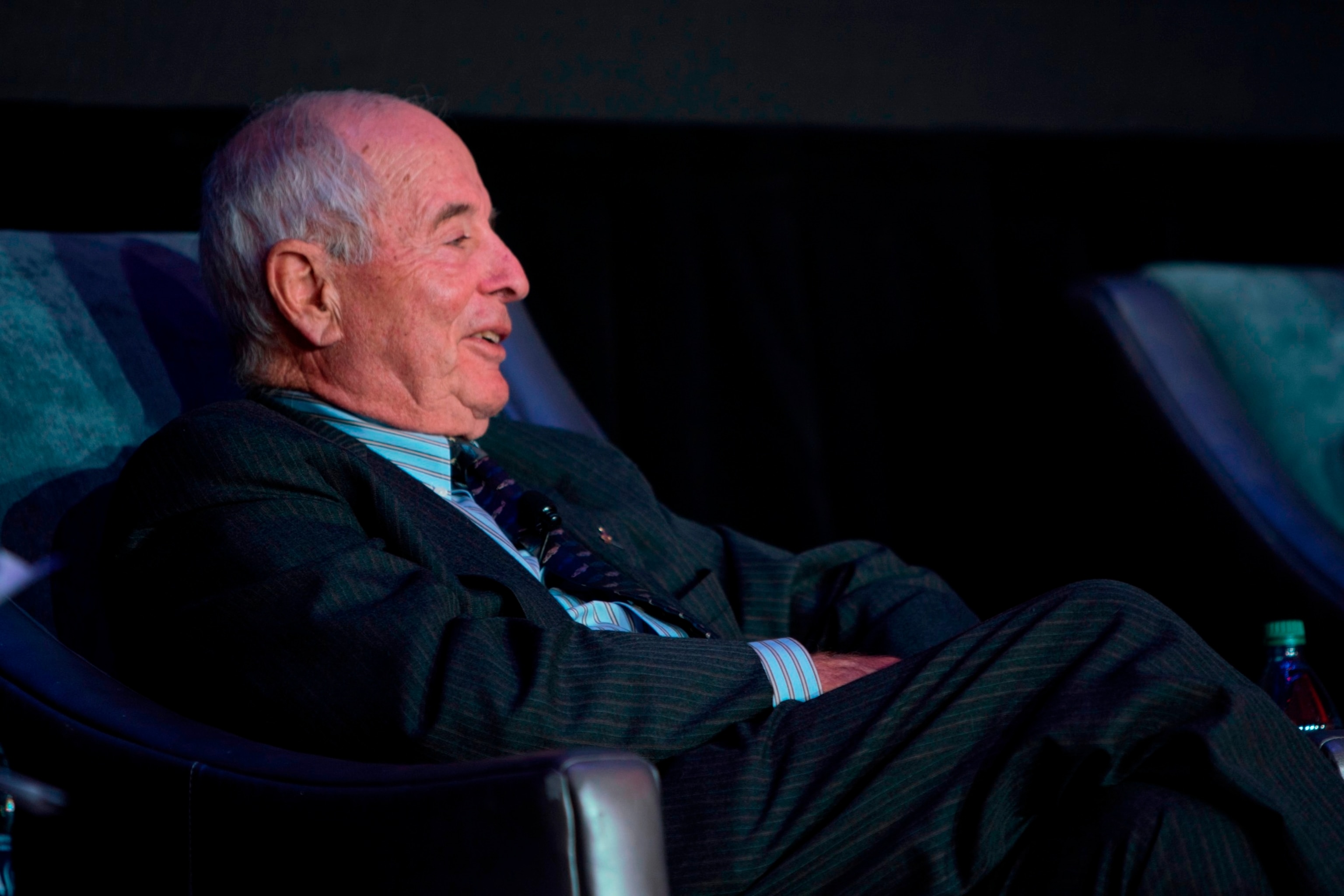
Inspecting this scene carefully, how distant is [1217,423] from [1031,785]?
135 cm

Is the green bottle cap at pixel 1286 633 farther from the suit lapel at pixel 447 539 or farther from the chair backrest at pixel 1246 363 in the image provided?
the suit lapel at pixel 447 539


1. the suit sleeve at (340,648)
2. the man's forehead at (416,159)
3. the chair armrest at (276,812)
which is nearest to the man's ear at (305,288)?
the man's forehead at (416,159)

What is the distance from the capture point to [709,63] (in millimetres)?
2621

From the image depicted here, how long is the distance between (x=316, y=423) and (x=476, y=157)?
42.3 inches

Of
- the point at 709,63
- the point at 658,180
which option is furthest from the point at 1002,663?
the point at 709,63

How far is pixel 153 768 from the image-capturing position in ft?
3.39

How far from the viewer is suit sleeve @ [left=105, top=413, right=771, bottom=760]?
1068mm

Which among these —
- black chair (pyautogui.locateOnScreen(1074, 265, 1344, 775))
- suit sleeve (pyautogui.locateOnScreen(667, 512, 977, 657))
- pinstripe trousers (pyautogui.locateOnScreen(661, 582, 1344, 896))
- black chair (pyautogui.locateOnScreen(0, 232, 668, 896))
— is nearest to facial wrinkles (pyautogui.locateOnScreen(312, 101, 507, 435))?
black chair (pyautogui.locateOnScreen(0, 232, 668, 896))

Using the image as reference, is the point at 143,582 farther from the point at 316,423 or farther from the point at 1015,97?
the point at 1015,97

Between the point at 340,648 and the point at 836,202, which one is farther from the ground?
the point at 836,202

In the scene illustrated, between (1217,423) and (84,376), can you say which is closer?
(84,376)

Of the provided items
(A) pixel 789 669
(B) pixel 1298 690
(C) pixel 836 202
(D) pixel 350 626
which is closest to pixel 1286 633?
(B) pixel 1298 690

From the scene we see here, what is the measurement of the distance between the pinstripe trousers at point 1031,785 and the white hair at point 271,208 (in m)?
0.77

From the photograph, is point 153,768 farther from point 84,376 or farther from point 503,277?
point 503,277
